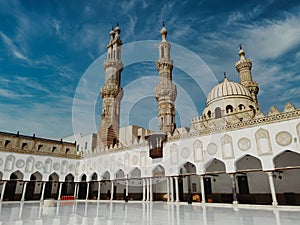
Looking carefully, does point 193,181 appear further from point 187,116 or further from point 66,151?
point 66,151

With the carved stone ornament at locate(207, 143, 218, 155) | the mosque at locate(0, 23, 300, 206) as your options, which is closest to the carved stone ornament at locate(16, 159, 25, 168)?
the mosque at locate(0, 23, 300, 206)

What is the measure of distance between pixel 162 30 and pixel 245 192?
2350 cm

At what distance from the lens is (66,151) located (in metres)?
31.8

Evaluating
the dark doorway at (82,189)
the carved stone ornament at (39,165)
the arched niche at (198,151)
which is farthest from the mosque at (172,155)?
the dark doorway at (82,189)

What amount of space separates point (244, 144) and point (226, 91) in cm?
1093

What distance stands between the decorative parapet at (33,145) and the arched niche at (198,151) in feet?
56.7

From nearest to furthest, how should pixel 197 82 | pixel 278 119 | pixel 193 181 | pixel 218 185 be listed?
pixel 278 119 → pixel 218 185 → pixel 193 181 → pixel 197 82

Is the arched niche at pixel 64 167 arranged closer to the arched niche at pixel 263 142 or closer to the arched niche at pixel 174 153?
the arched niche at pixel 174 153

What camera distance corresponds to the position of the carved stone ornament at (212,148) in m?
15.6

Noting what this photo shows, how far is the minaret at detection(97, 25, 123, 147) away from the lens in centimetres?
2962

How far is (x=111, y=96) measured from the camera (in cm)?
3172

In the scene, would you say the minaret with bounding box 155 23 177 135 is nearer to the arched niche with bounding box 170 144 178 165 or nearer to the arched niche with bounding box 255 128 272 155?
the arched niche with bounding box 170 144 178 165

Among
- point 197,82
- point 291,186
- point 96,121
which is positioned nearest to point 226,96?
point 197,82

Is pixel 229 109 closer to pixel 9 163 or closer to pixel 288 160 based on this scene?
pixel 288 160
